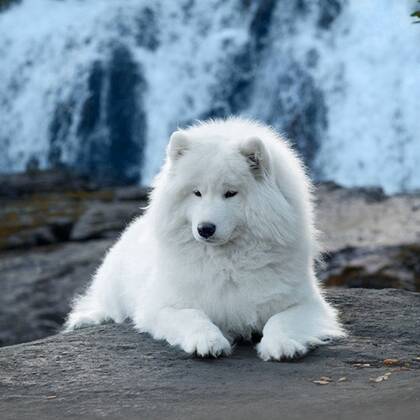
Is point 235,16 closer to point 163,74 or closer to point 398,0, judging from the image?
point 163,74

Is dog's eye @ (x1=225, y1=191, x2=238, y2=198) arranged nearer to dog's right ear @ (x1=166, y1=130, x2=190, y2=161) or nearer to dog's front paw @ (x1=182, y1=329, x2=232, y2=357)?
dog's right ear @ (x1=166, y1=130, x2=190, y2=161)

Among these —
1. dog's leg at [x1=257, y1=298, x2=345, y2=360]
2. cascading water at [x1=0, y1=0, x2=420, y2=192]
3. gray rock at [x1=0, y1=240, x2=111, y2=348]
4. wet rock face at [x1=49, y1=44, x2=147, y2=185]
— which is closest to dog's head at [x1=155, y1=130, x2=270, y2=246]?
dog's leg at [x1=257, y1=298, x2=345, y2=360]

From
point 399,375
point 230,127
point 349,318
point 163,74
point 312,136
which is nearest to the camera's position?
point 399,375

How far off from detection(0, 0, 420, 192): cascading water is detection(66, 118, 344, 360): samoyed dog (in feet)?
38.8

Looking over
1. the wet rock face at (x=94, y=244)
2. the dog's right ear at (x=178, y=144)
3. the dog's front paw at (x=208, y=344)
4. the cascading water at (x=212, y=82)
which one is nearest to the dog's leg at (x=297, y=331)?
the dog's front paw at (x=208, y=344)

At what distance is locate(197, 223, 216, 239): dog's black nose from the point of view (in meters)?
5.40

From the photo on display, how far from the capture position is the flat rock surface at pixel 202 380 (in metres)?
4.41

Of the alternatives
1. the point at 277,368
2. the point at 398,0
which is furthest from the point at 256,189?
the point at 398,0

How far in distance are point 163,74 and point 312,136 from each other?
13.7ft

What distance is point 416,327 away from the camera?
629 cm

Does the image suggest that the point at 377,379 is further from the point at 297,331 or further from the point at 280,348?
the point at 297,331

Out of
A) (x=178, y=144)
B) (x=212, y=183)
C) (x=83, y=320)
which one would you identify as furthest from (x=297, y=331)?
(x=83, y=320)

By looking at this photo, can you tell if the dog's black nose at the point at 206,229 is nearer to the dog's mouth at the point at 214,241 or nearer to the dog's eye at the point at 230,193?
the dog's mouth at the point at 214,241

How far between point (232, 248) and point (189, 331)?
62 centimetres
